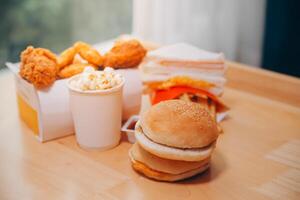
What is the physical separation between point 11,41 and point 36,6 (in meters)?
0.21

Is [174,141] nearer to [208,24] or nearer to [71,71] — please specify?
[71,71]

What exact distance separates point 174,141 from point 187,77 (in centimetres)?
39

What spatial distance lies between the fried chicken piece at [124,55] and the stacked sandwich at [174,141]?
27cm

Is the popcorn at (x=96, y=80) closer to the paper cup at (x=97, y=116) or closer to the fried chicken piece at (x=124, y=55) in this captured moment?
the paper cup at (x=97, y=116)

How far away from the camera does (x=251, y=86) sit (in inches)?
60.1

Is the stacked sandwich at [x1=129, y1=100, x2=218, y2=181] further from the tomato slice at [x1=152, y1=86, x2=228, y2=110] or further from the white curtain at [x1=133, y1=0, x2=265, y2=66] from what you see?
the white curtain at [x1=133, y1=0, x2=265, y2=66]

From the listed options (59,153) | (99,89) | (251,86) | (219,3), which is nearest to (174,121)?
(99,89)

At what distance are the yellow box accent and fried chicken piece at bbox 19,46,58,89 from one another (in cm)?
8

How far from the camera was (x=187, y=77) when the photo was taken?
1326 millimetres

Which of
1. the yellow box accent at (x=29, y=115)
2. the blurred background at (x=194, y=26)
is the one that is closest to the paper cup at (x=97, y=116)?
the yellow box accent at (x=29, y=115)

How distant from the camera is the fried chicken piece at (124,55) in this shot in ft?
4.16

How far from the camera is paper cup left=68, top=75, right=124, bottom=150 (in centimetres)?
110

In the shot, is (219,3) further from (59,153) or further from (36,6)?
(59,153)

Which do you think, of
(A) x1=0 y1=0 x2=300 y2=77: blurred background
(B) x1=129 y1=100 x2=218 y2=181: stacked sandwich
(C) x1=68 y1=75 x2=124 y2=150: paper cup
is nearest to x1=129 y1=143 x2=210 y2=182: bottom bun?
(B) x1=129 y1=100 x2=218 y2=181: stacked sandwich
